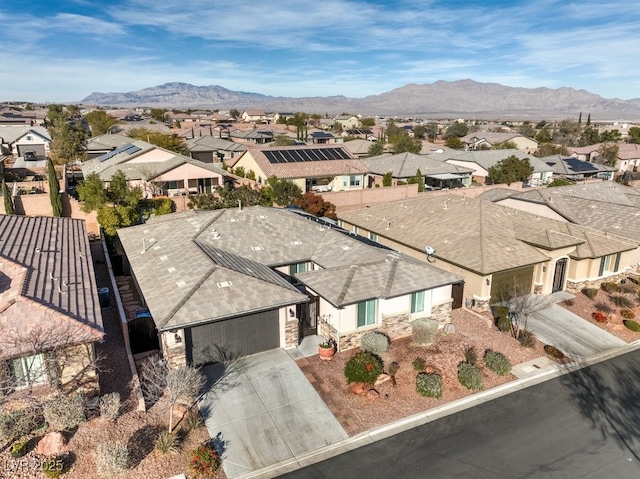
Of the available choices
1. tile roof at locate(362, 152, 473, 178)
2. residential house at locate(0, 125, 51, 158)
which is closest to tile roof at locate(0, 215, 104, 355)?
tile roof at locate(362, 152, 473, 178)

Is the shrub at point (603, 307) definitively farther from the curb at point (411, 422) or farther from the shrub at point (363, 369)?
the shrub at point (363, 369)

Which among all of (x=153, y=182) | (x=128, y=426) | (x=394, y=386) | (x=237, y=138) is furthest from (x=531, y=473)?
(x=237, y=138)

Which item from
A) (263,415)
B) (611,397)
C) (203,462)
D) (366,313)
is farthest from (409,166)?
(203,462)

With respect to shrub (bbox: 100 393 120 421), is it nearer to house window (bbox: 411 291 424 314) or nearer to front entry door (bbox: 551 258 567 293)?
house window (bbox: 411 291 424 314)

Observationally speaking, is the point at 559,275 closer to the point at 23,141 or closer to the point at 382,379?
the point at 382,379

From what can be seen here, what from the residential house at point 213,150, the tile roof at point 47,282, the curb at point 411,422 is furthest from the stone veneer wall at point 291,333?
the residential house at point 213,150
